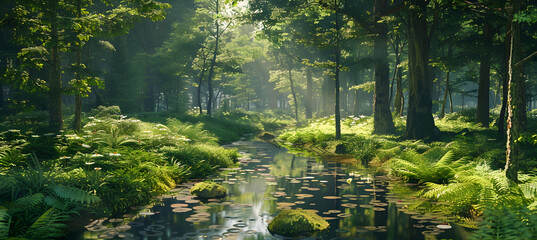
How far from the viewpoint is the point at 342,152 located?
1748 centimetres

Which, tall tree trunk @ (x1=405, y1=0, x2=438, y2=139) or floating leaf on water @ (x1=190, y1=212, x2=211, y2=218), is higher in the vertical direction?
tall tree trunk @ (x1=405, y1=0, x2=438, y2=139)

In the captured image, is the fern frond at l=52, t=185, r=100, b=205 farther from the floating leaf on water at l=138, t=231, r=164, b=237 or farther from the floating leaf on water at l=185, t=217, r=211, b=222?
the floating leaf on water at l=185, t=217, r=211, b=222

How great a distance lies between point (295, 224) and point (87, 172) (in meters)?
4.52

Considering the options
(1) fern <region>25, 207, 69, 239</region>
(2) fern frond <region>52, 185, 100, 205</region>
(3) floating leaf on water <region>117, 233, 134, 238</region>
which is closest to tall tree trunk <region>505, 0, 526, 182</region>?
(3) floating leaf on water <region>117, 233, 134, 238</region>

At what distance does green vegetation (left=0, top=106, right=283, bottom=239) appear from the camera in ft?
20.3

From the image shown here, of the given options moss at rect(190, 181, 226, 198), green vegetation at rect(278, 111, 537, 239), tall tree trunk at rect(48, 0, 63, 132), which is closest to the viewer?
green vegetation at rect(278, 111, 537, 239)

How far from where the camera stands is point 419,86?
16.7 m

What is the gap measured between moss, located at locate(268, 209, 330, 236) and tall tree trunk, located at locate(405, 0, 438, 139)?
36.9 ft

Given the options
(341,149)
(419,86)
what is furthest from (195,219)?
(419,86)

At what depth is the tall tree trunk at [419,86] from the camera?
54.0 ft

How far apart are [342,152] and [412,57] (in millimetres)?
4993

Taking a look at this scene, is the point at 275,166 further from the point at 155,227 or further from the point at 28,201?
the point at 28,201

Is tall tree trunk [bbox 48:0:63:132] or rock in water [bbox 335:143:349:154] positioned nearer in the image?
tall tree trunk [bbox 48:0:63:132]

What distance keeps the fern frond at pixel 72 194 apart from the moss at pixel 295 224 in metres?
3.09
